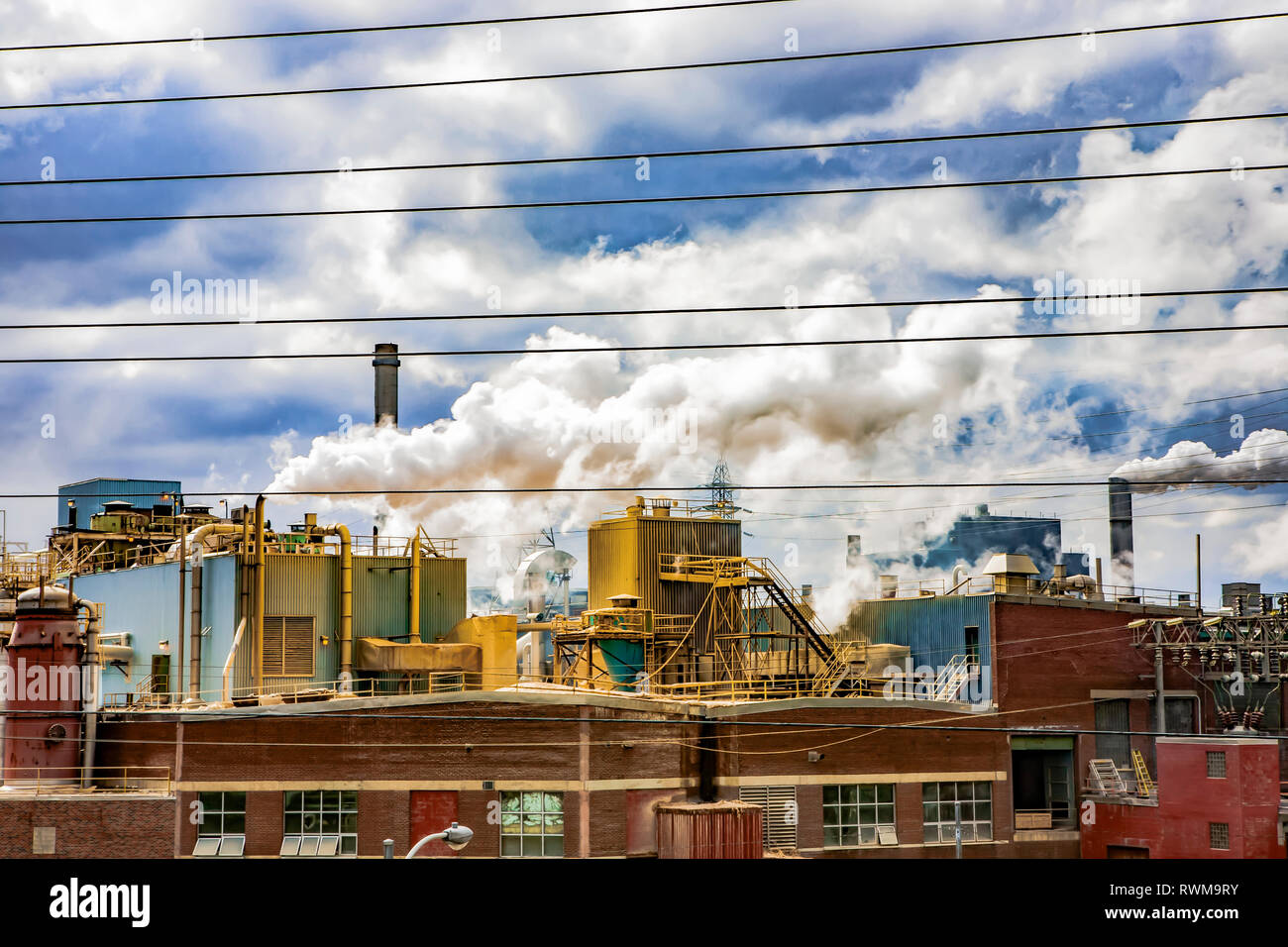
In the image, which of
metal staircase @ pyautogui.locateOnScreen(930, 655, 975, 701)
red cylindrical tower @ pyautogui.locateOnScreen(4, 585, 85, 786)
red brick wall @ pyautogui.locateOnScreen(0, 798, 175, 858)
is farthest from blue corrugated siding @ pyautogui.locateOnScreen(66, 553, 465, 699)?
metal staircase @ pyautogui.locateOnScreen(930, 655, 975, 701)

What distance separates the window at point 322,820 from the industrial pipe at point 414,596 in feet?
36.9

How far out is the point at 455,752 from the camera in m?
39.0

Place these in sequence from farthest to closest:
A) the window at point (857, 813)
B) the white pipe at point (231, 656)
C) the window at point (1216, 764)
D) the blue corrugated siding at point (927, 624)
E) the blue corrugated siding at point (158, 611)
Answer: the blue corrugated siding at point (927, 624) < the window at point (1216, 764) < the blue corrugated siding at point (158, 611) < the window at point (857, 813) < the white pipe at point (231, 656)

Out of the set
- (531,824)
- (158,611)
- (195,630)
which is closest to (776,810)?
(531,824)

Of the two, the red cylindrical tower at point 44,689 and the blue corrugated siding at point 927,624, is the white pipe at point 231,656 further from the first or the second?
the blue corrugated siding at point 927,624

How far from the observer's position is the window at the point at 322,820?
3838cm

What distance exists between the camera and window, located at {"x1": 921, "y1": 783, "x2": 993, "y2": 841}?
45312mm

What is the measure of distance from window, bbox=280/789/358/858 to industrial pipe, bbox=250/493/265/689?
7.96m

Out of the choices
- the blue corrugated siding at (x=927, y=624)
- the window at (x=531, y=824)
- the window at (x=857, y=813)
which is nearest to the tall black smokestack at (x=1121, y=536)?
the blue corrugated siding at (x=927, y=624)

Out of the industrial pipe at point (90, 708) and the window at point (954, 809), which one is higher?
the industrial pipe at point (90, 708)

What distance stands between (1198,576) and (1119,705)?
6.84m

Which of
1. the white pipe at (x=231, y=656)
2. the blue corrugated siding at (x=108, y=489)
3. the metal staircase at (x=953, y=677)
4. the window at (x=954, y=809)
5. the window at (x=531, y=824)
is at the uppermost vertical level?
the blue corrugated siding at (x=108, y=489)

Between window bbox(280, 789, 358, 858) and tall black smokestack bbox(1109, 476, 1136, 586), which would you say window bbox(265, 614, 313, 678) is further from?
tall black smokestack bbox(1109, 476, 1136, 586)
